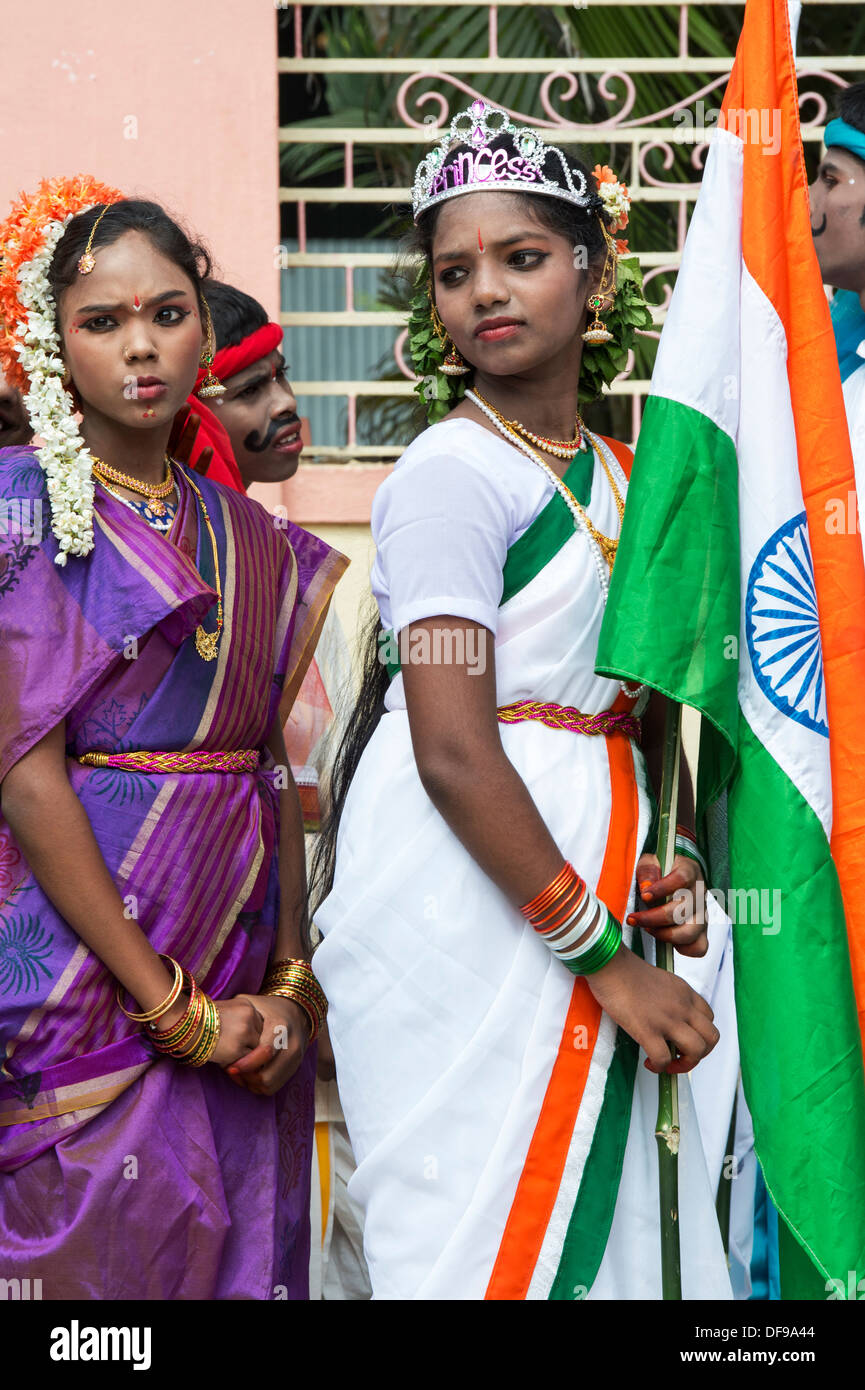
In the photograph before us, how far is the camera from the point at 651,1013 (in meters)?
2.16

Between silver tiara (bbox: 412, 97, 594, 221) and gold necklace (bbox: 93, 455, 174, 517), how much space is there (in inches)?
24.2

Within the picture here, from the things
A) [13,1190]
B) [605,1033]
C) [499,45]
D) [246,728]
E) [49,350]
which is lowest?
[13,1190]

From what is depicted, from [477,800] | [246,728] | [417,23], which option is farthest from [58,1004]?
[417,23]

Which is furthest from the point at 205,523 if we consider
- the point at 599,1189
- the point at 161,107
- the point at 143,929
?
the point at 161,107

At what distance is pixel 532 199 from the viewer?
7.69 feet

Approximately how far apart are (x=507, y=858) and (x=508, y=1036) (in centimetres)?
25

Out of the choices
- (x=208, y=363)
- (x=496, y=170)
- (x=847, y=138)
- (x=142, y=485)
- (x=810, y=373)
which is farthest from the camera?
(x=847, y=138)

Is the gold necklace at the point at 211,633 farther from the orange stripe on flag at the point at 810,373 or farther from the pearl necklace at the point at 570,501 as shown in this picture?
the orange stripe on flag at the point at 810,373

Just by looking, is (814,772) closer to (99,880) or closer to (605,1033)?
(605,1033)

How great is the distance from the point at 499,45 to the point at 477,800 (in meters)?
3.71

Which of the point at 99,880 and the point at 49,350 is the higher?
the point at 49,350

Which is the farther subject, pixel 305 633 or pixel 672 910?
pixel 305 633

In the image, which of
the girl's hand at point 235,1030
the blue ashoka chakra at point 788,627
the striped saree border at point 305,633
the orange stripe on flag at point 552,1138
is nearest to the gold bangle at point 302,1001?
the girl's hand at point 235,1030

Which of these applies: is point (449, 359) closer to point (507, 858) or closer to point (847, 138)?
point (507, 858)
